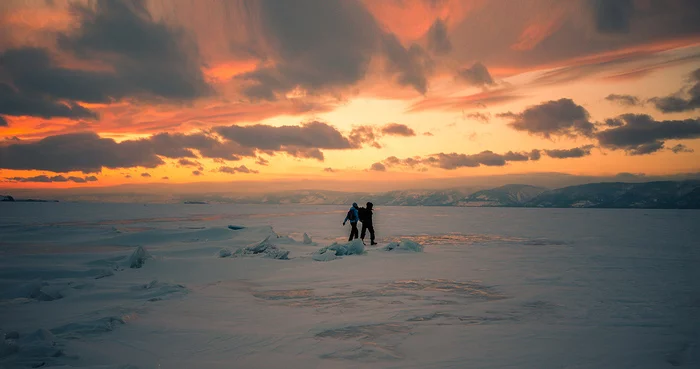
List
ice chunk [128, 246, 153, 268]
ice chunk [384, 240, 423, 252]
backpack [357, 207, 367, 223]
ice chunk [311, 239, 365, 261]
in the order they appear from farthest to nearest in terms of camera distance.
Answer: backpack [357, 207, 367, 223], ice chunk [384, 240, 423, 252], ice chunk [311, 239, 365, 261], ice chunk [128, 246, 153, 268]

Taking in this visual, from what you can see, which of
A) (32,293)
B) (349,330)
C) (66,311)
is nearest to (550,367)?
(349,330)

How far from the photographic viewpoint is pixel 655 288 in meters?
10.7

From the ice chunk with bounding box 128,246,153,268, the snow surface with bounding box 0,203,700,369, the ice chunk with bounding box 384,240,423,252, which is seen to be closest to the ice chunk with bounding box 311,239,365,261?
the snow surface with bounding box 0,203,700,369

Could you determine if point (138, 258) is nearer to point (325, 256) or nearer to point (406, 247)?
point (325, 256)

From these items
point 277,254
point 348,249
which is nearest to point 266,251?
point 277,254

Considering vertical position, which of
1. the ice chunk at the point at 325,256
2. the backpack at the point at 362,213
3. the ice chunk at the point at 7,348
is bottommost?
the ice chunk at the point at 325,256

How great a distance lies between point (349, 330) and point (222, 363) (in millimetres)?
2346

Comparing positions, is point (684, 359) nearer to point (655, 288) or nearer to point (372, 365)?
point (372, 365)

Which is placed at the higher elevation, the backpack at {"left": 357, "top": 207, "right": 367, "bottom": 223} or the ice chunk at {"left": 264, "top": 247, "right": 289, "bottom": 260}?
the backpack at {"left": 357, "top": 207, "right": 367, "bottom": 223}

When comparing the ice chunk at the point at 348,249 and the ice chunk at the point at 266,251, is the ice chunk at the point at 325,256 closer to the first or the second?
the ice chunk at the point at 348,249

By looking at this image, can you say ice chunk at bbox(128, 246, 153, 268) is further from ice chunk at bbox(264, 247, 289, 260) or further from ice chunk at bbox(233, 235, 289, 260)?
ice chunk at bbox(264, 247, 289, 260)

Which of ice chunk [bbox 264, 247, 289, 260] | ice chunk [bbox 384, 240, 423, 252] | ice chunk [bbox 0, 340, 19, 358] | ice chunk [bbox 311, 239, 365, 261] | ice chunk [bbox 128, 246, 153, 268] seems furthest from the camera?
ice chunk [bbox 384, 240, 423, 252]

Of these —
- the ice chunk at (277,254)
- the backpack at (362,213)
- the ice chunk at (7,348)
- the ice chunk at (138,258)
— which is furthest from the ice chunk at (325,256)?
the ice chunk at (7,348)

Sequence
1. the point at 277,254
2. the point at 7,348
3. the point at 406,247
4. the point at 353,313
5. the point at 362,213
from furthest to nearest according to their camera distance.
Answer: the point at 362,213 → the point at 406,247 → the point at 277,254 → the point at 353,313 → the point at 7,348
